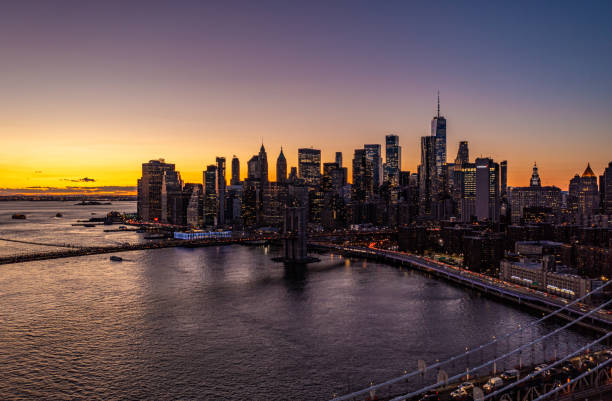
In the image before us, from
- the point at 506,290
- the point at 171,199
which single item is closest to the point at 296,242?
the point at 506,290

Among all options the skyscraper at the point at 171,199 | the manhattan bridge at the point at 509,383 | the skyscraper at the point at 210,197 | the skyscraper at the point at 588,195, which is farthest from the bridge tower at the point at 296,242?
the skyscraper at the point at 588,195

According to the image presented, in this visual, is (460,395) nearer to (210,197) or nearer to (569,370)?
(569,370)

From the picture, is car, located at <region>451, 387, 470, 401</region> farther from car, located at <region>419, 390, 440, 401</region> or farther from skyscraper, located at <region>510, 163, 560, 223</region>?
skyscraper, located at <region>510, 163, 560, 223</region>

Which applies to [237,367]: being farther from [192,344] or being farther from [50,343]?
[50,343]

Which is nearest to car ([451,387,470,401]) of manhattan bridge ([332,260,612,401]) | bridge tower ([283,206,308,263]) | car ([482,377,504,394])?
manhattan bridge ([332,260,612,401])

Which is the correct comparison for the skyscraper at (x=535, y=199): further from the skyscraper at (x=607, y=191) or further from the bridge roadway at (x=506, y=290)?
the bridge roadway at (x=506, y=290)

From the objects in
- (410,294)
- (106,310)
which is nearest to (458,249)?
(410,294)
